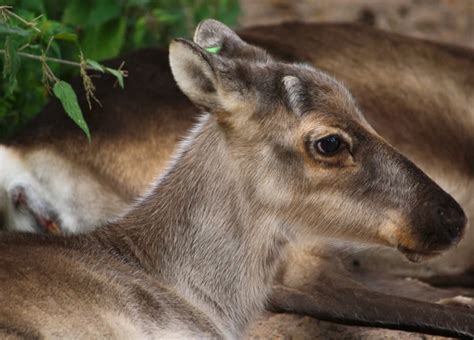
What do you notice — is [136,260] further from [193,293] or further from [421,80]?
[421,80]

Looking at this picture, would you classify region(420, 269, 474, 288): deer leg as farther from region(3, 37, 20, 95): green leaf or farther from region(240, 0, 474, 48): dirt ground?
region(240, 0, 474, 48): dirt ground

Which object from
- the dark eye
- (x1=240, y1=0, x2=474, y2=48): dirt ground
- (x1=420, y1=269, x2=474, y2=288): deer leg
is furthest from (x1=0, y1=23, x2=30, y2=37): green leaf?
(x1=240, y1=0, x2=474, y2=48): dirt ground

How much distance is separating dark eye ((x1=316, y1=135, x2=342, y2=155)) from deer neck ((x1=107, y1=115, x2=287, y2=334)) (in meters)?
0.36

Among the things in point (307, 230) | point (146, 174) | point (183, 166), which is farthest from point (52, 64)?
point (307, 230)

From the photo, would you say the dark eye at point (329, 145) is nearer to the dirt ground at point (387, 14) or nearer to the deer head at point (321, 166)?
the deer head at point (321, 166)

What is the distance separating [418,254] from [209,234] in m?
0.85

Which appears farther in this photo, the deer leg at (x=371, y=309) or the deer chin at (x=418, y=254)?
the deer leg at (x=371, y=309)

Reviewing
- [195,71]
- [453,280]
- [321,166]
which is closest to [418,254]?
[321,166]

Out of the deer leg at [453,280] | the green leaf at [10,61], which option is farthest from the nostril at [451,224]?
the deer leg at [453,280]

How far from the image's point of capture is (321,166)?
508cm

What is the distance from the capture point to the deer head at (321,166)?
506 cm

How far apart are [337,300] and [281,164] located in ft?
3.68

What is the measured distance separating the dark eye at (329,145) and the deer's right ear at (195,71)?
430mm

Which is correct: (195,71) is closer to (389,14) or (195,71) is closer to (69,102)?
(69,102)
